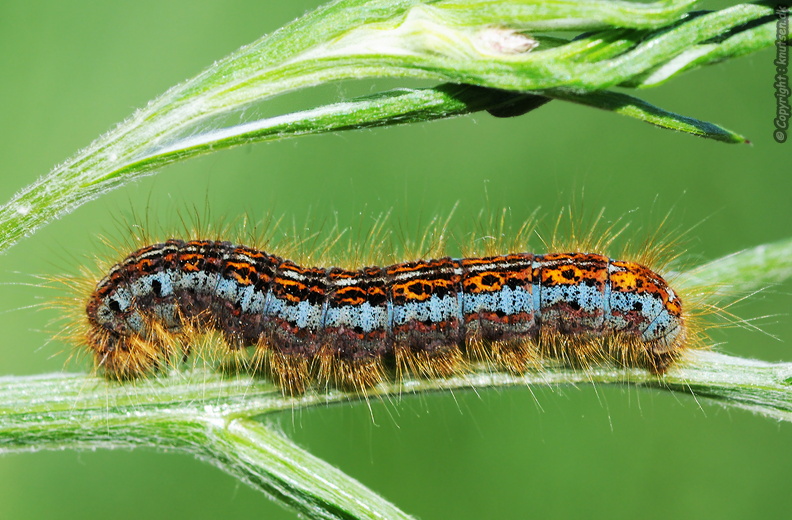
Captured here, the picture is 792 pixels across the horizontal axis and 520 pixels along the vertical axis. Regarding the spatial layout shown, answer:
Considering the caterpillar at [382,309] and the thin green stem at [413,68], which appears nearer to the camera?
the thin green stem at [413,68]

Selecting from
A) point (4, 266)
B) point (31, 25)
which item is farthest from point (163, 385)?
point (31, 25)

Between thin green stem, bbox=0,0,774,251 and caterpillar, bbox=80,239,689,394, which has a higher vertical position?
thin green stem, bbox=0,0,774,251

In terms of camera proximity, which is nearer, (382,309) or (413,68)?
(413,68)

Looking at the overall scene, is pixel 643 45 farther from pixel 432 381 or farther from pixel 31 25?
pixel 31 25

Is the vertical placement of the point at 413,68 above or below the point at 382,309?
above

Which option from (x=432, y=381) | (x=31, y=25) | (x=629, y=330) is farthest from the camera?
(x=31, y=25)

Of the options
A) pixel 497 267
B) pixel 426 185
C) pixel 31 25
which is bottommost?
pixel 497 267

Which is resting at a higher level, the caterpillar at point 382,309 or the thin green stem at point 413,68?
the thin green stem at point 413,68

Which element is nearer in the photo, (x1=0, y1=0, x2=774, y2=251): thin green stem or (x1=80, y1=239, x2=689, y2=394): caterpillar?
(x1=0, y1=0, x2=774, y2=251): thin green stem
